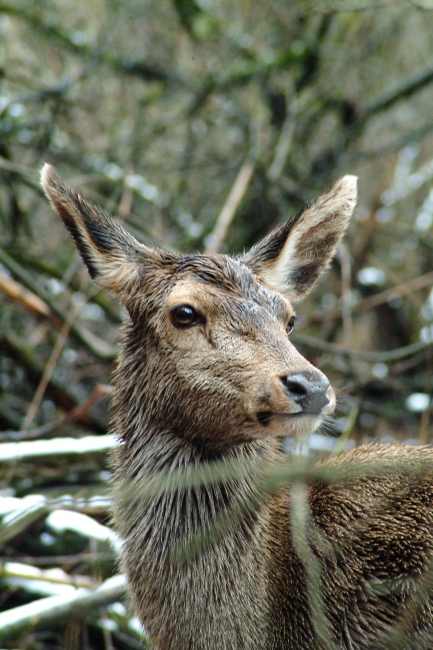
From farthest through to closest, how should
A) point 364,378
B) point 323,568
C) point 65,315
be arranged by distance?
1. point 364,378
2. point 65,315
3. point 323,568

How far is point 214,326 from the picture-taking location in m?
2.98

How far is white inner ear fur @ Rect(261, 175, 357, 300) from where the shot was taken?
142 inches

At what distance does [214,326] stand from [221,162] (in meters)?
5.82

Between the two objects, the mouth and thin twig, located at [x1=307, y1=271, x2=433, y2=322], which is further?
thin twig, located at [x1=307, y1=271, x2=433, y2=322]

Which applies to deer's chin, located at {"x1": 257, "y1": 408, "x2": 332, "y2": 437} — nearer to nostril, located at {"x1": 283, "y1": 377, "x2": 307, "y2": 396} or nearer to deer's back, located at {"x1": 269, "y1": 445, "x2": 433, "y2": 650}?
nostril, located at {"x1": 283, "y1": 377, "x2": 307, "y2": 396}

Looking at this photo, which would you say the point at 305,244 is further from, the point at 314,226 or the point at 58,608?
the point at 58,608

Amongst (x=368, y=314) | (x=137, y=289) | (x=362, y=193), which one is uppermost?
(x=362, y=193)

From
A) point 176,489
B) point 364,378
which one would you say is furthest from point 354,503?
point 364,378

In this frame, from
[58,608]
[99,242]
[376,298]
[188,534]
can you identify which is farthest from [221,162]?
[188,534]

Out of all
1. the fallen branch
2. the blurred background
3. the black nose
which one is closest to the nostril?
the black nose

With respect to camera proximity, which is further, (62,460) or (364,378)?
(364,378)

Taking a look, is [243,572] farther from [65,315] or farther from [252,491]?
[65,315]

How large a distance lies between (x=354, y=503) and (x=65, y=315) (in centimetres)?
327

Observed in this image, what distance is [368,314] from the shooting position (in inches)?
348
